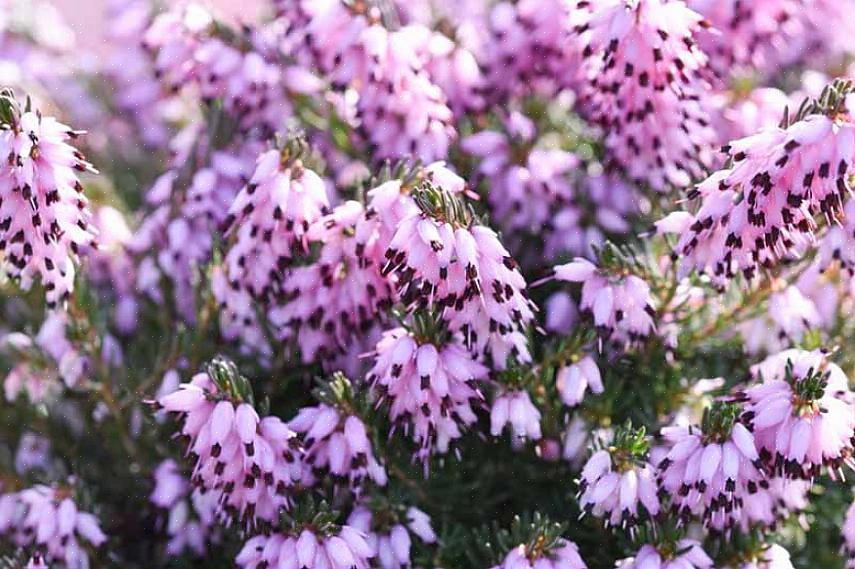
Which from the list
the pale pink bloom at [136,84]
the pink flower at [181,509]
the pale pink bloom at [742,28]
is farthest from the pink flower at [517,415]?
the pale pink bloom at [136,84]

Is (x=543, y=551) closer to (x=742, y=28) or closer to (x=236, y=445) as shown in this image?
(x=236, y=445)

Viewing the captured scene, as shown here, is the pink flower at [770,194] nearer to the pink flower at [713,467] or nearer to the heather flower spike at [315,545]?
the pink flower at [713,467]

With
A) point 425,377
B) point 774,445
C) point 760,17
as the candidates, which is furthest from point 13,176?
point 760,17

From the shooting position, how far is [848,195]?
2277 mm

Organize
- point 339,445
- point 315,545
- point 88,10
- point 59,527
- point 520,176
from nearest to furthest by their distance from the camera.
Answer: point 315,545
point 339,445
point 59,527
point 520,176
point 88,10

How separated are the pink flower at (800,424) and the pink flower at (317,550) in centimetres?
79

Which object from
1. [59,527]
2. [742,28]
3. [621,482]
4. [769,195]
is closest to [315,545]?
[621,482]

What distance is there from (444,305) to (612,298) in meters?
0.43

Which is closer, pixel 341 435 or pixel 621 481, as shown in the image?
pixel 621 481

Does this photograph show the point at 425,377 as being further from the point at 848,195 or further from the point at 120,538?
the point at 120,538

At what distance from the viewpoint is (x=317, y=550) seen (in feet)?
7.15

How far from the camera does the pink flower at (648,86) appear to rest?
2396mm

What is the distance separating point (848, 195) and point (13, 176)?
1631mm

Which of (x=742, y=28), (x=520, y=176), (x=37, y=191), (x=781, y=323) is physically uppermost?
(x=742, y=28)
